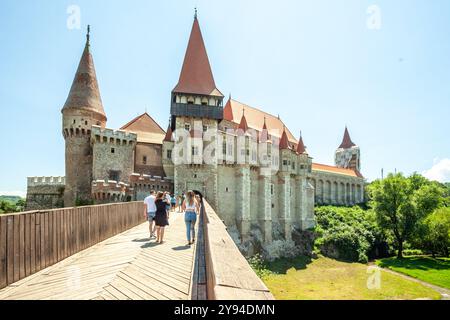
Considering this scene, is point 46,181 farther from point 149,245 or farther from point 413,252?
point 413,252

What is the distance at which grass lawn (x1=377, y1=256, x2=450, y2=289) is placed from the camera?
2070cm

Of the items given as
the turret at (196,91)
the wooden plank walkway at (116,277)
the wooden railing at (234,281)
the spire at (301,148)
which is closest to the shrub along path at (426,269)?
the spire at (301,148)

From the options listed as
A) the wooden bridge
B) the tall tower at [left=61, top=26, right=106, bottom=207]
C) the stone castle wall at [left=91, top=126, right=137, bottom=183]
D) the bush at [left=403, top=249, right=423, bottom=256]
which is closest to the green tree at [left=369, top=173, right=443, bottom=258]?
the bush at [left=403, top=249, right=423, bottom=256]

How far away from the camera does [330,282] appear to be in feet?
76.6

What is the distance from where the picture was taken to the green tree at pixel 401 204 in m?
28.3

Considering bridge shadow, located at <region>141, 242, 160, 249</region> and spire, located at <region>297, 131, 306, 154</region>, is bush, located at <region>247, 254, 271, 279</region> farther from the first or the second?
spire, located at <region>297, 131, 306, 154</region>

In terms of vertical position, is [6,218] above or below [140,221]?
above

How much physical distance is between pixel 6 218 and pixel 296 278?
25440 millimetres

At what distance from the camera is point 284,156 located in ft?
117

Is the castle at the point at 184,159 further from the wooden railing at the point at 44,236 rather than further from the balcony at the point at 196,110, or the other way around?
the wooden railing at the point at 44,236

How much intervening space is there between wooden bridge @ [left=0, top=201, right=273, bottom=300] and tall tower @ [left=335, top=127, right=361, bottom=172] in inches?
2798

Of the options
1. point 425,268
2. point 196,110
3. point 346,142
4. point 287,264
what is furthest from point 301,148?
point 346,142
